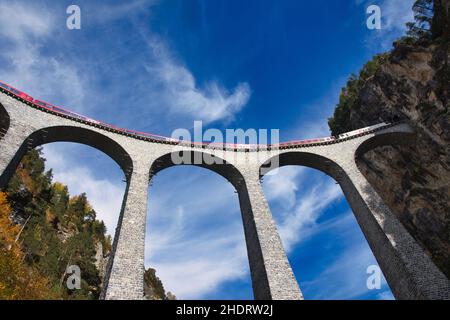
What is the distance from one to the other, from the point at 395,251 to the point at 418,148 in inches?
520

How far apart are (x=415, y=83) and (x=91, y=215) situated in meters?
57.5

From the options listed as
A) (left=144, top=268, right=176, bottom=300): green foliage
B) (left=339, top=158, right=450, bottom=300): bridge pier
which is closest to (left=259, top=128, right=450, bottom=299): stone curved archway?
(left=339, top=158, right=450, bottom=300): bridge pier

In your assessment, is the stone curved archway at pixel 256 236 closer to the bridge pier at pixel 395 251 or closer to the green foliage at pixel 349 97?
the bridge pier at pixel 395 251

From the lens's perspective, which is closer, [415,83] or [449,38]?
[449,38]

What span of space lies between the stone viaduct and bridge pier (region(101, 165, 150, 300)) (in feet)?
0.16

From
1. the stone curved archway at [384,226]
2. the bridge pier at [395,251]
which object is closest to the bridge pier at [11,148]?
the stone curved archway at [384,226]

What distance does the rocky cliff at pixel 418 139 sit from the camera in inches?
1088

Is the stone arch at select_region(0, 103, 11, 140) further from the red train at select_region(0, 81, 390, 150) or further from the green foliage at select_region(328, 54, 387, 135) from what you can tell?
the green foliage at select_region(328, 54, 387, 135)

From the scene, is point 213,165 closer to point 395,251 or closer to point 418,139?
point 395,251

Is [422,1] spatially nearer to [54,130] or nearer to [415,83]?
[415,83]

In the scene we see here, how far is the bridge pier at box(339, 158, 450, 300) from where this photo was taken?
19297 mm
